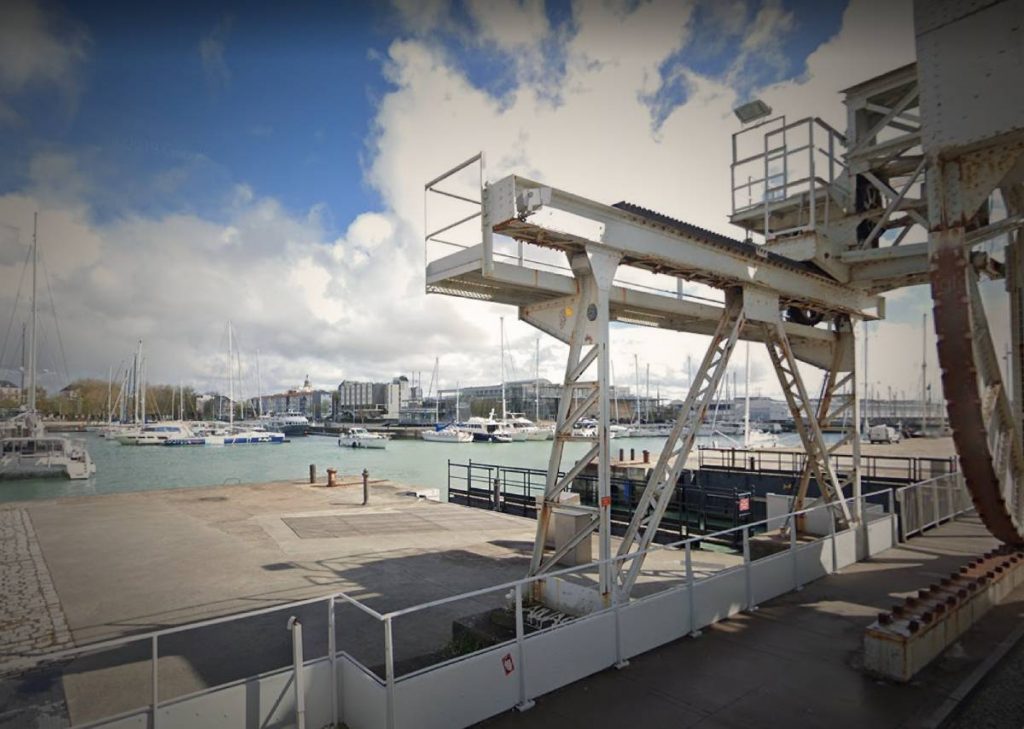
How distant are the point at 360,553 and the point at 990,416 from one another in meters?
11.8

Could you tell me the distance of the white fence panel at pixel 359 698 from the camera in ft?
16.6

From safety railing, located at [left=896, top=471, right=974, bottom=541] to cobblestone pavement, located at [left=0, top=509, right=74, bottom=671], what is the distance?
15317 millimetres

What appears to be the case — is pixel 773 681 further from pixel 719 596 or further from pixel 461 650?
pixel 461 650

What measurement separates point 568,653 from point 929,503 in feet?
40.4

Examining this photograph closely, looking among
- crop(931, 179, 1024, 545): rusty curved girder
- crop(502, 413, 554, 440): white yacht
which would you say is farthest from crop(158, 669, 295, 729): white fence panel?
crop(502, 413, 554, 440): white yacht

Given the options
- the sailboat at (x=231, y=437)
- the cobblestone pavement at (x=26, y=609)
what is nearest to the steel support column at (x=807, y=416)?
the cobblestone pavement at (x=26, y=609)

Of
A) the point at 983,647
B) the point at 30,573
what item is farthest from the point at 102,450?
the point at 983,647

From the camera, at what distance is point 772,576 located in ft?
29.5

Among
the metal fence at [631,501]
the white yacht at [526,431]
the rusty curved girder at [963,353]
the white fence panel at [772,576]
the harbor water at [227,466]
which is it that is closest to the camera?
the rusty curved girder at [963,353]

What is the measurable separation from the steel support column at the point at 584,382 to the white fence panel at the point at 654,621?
1.18ft

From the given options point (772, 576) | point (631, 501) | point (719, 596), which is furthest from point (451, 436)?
point (719, 596)

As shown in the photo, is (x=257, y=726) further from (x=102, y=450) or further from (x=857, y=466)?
(x=102, y=450)

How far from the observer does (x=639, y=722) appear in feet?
17.6

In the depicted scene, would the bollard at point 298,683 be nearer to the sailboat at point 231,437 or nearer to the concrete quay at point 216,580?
the concrete quay at point 216,580
